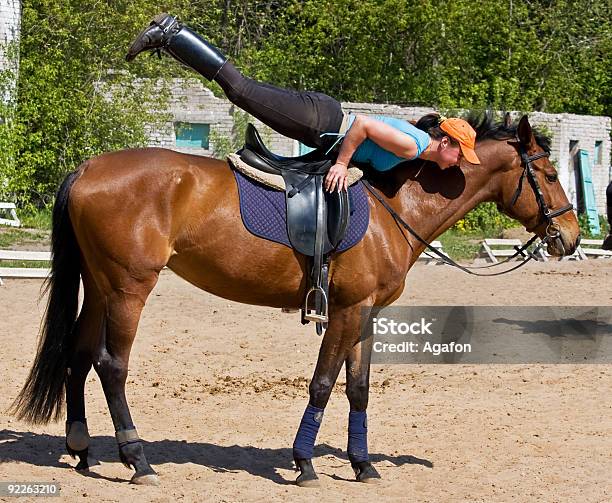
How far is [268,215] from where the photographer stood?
19.1 ft

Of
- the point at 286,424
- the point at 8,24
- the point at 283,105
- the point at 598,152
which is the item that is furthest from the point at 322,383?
the point at 598,152

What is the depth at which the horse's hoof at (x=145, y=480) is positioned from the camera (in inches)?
223

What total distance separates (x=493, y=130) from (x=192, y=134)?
54.3ft

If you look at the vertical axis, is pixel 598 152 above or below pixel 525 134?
below

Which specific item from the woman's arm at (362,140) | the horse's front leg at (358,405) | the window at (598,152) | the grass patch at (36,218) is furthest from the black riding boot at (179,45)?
the window at (598,152)

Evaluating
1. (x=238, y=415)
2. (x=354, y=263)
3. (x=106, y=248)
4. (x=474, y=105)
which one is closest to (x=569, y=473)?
(x=354, y=263)

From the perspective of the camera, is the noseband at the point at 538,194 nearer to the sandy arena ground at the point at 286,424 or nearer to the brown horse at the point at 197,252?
the brown horse at the point at 197,252

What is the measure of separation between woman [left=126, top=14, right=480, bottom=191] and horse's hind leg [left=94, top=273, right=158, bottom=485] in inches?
48.7

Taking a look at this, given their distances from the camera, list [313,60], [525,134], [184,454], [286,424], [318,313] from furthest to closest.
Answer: [313,60] → [286,424] → [184,454] → [525,134] → [318,313]

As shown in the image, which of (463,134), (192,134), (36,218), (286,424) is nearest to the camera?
(463,134)

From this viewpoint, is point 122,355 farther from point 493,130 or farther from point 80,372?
point 493,130

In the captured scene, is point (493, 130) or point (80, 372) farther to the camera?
point (493, 130)

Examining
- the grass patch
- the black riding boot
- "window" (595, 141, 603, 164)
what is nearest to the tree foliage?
the grass patch

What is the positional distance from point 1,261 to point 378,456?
9477 mm
